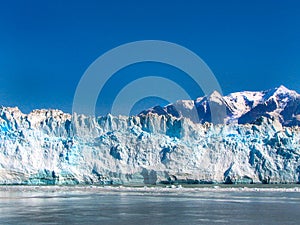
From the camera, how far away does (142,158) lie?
2534 inches

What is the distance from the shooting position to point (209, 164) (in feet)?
208

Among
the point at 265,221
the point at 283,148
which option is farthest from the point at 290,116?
the point at 265,221

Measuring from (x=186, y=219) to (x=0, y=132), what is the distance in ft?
156

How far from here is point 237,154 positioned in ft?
206

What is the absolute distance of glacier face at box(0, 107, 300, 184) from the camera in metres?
60.3

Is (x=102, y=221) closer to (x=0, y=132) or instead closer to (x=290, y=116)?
(x=0, y=132)

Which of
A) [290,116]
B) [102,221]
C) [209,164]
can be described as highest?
[290,116]

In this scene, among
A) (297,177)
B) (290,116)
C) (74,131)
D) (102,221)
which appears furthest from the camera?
(290,116)

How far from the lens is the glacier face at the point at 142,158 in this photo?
198 feet

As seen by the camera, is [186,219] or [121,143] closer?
[186,219]

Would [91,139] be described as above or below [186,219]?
above

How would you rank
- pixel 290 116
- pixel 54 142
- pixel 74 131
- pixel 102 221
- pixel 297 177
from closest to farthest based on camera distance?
pixel 102 221 → pixel 297 177 → pixel 54 142 → pixel 74 131 → pixel 290 116

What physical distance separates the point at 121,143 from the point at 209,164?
1201 centimetres

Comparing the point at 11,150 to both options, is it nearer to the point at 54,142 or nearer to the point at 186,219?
the point at 54,142
